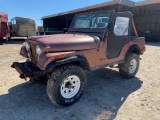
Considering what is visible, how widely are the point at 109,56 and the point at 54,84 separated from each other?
73.7 inches

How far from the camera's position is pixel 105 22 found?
14.2 ft

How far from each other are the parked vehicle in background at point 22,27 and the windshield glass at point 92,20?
14111 millimetres

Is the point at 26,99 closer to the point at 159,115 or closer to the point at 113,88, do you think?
the point at 113,88

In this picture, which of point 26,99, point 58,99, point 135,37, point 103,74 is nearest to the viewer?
point 58,99

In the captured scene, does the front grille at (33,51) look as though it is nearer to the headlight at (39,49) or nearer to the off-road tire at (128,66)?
the headlight at (39,49)

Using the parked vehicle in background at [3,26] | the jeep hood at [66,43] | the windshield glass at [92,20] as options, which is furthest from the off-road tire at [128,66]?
the parked vehicle in background at [3,26]

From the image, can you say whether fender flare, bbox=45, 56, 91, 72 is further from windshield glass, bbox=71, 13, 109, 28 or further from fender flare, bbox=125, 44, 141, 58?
fender flare, bbox=125, 44, 141, 58

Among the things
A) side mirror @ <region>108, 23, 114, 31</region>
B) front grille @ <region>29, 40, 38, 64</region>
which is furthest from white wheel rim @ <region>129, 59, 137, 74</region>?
front grille @ <region>29, 40, 38, 64</region>

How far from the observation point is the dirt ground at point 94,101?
330 centimetres

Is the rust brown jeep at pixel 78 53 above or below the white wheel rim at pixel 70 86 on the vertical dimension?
above

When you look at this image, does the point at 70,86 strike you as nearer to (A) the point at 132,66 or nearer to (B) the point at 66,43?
(B) the point at 66,43

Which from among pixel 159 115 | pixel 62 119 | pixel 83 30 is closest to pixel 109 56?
pixel 83 30

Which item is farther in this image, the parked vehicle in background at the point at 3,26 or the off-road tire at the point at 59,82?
the parked vehicle in background at the point at 3,26

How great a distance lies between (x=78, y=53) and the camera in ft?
11.7
